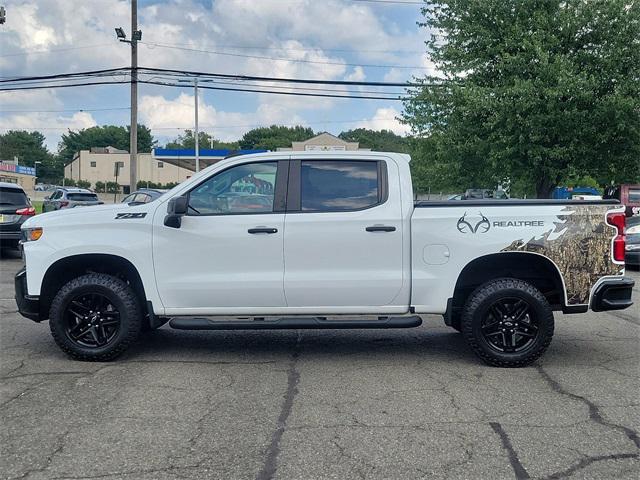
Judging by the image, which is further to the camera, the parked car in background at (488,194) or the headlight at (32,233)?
the parked car in background at (488,194)

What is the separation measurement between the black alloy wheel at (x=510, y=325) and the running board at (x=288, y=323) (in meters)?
0.67

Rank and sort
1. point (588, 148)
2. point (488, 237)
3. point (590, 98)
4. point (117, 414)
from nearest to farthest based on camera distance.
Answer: point (117, 414)
point (488, 237)
point (590, 98)
point (588, 148)

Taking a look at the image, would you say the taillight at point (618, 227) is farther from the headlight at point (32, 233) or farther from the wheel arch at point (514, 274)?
the headlight at point (32, 233)

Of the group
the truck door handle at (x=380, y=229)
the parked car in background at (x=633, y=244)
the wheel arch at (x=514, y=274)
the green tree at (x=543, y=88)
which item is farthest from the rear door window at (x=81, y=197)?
the wheel arch at (x=514, y=274)

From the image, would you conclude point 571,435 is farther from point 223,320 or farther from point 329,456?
point 223,320

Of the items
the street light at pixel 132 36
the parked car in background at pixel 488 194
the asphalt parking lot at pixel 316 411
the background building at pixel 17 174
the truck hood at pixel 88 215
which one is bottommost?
the asphalt parking lot at pixel 316 411

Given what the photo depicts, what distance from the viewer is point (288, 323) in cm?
570

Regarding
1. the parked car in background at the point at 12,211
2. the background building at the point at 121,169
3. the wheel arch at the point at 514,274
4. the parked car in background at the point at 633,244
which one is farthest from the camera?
the background building at the point at 121,169

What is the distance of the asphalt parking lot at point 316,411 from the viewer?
12.3 feet

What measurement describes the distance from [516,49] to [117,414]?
19860mm

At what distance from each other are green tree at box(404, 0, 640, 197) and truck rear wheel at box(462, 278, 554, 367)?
14923mm

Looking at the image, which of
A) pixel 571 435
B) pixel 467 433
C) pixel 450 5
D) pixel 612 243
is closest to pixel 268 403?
pixel 467 433

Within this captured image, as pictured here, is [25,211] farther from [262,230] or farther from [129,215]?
[262,230]

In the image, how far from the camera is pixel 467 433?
4242 millimetres
